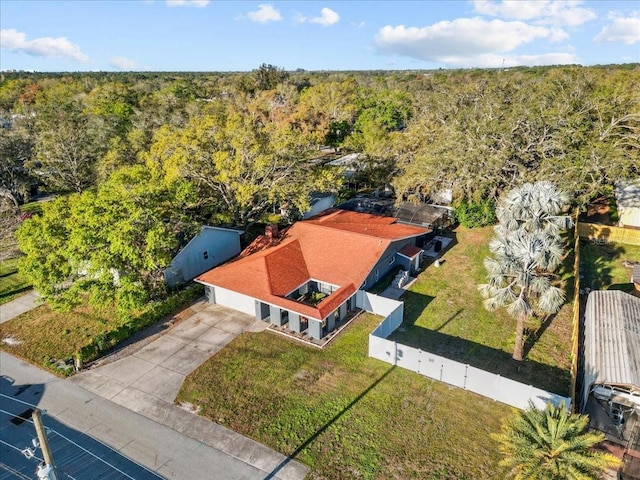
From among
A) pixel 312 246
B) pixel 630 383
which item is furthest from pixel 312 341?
pixel 630 383

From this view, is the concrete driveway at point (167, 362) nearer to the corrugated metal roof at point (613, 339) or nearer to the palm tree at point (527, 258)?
the palm tree at point (527, 258)

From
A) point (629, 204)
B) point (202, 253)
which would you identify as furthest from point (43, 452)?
point (629, 204)

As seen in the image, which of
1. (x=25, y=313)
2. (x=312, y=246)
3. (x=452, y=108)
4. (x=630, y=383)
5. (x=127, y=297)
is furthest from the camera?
(x=452, y=108)

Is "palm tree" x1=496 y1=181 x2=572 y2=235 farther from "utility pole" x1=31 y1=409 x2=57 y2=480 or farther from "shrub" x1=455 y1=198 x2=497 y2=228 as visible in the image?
"utility pole" x1=31 y1=409 x2=57 y2=480

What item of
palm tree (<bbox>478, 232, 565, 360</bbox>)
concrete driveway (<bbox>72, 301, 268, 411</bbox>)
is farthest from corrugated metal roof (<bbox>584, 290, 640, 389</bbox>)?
concrete driveway (<bbox>72, 301, 268, 411</bbox>)

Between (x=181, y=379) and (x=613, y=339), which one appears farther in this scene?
(x=181, y=379)

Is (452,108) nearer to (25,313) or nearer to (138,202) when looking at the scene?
(138,202)

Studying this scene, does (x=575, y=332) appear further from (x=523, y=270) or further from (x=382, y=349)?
(x=382, y=349)
